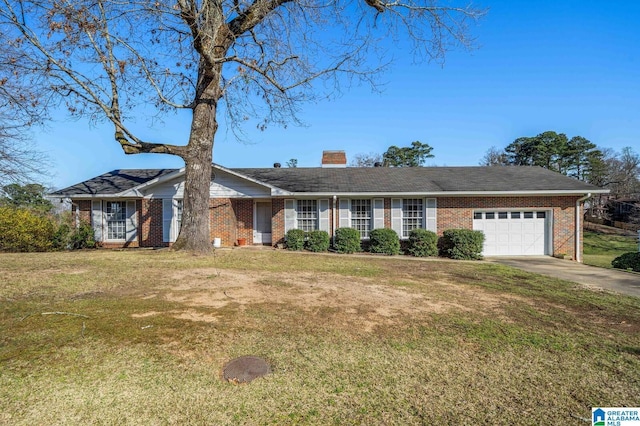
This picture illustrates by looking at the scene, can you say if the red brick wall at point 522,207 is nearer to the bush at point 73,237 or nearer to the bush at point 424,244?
the bush at point 424,244

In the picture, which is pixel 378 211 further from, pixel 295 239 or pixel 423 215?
pixel 295 239

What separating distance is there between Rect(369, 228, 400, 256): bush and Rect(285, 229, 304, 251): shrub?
3.23 metres

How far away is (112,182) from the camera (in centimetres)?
1736

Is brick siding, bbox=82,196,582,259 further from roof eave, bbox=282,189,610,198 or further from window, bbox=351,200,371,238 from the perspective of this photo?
window, bbox=351,200,371,238

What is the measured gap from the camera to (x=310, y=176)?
18109 millimetres

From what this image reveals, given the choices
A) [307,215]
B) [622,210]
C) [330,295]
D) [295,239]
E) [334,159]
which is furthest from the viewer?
[622,210]

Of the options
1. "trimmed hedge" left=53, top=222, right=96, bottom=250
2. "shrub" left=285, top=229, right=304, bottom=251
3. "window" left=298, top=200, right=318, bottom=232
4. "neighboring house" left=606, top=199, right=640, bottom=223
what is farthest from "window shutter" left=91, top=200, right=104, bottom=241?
"neighboring house" left=606, top=199, right=640, bottom=223

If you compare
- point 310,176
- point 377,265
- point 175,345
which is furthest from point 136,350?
point 310,176

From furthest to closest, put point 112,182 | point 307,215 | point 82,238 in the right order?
1. point 112,182
2. point 307,215
3. point 82,238

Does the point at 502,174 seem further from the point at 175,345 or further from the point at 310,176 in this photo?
the point at 175,345

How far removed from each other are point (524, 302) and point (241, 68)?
988 centimetres

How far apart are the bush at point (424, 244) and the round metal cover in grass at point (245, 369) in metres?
11.9

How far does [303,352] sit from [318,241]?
10988mm

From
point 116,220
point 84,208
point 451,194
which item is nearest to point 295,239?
point 451,194
